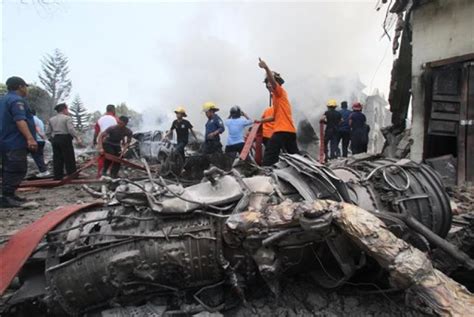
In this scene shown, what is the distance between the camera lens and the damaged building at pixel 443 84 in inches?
265

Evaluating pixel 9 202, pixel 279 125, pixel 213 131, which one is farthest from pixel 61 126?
pixel 279 125

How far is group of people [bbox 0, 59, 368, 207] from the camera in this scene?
5.10 metres

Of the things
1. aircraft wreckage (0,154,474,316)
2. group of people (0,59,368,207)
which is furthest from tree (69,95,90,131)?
aircraft wreckage (0,154,474,316)

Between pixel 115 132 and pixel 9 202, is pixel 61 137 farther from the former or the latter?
pixel 9 202

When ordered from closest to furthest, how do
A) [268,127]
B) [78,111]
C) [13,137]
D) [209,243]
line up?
1. [209,243]
2. [13,137]
3. [268,127]
4. [78,111]

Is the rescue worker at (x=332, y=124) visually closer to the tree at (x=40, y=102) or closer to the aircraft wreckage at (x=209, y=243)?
the aircraft wreckage at (x=209, y=243)

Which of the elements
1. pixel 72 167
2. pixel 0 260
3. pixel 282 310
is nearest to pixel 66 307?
pixel 0 260

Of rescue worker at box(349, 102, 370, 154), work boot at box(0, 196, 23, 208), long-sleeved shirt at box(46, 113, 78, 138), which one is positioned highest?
long-sleeved shirt at box(46, 113, 78, 138)

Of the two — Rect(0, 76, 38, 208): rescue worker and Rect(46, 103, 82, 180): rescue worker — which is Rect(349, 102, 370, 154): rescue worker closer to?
Rect(46, 103, 82, 180): rescue worker

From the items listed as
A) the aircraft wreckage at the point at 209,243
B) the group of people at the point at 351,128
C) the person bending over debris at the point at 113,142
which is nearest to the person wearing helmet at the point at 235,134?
the person bending over debris at the point at 113,142

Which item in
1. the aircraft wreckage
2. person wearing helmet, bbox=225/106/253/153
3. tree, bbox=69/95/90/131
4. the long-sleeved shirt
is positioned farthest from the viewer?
tree, bbox=69/95/90/131

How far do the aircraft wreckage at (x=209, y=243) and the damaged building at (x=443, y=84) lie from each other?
4756mm

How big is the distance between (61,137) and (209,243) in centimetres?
582

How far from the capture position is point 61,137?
23.7ft
